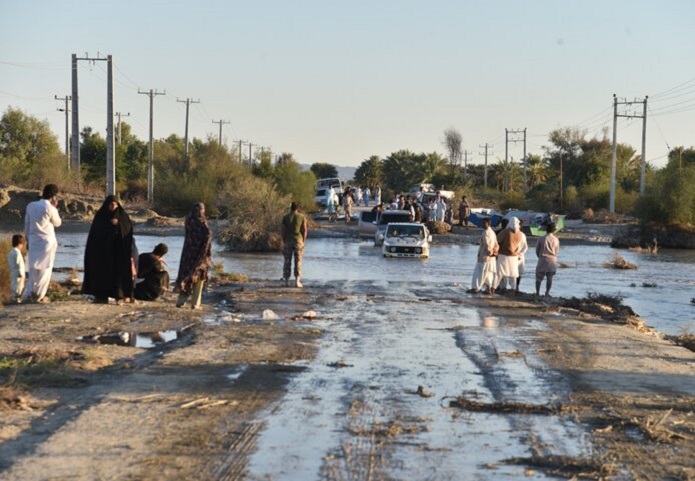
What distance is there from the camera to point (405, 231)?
38.2m

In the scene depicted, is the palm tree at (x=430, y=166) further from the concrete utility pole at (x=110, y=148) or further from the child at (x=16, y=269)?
the child at (x=16, y=269)

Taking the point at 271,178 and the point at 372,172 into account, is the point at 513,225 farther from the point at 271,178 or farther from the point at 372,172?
the point at 372,172

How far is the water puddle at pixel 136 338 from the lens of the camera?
1291 centimetres

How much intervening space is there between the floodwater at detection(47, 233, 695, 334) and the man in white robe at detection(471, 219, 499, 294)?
521mm

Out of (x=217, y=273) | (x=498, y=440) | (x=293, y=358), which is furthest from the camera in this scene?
(x=217, y=273)

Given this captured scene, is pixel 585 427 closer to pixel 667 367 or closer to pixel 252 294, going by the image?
pixel 667 367

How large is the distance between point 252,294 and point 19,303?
5066 millimetres

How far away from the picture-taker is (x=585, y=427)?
28.0ft

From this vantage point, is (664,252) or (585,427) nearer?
(585,427)

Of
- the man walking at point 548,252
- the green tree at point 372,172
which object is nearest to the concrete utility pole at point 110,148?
the man walking at point 548,252

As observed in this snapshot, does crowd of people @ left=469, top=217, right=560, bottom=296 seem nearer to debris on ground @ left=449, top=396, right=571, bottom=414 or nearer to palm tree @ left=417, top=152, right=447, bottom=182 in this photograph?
debris on ground @ left=449, top=396, right=571, bottom=414

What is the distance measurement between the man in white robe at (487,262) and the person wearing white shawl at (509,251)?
0.11 metres

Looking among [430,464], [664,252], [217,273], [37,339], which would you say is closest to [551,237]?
[217,273]

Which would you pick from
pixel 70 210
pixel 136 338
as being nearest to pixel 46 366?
pixel 136 338
